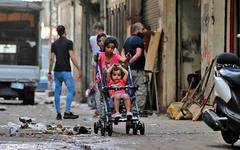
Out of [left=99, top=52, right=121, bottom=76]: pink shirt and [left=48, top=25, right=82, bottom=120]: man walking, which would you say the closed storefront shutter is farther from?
[left=99, top=52, right=121, bottom=76]: pink shirt

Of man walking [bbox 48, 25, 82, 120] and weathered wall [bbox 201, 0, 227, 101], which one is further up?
weathered wall [bbox 201, 0, 227, 101]

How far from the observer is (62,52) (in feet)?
43.8

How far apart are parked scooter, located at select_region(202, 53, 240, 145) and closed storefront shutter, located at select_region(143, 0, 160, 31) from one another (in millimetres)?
8098

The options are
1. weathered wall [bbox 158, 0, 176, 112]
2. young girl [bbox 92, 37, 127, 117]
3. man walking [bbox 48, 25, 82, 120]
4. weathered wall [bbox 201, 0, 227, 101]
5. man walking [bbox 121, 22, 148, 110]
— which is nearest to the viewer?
young girl [bbox 92, 37, 127, 117]

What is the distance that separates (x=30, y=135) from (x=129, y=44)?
446 centimetres

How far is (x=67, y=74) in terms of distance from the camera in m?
13.2

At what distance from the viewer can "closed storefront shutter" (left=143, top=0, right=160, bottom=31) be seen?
1586 cm

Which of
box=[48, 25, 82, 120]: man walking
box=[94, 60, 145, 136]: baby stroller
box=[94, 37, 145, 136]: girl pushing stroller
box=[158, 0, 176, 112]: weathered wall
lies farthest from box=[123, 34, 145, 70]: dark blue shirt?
box=[94, 60, 145, 136]: baby stroller

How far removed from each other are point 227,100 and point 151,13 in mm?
9374

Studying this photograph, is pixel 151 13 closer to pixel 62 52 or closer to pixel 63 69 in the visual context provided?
pixel 62 52

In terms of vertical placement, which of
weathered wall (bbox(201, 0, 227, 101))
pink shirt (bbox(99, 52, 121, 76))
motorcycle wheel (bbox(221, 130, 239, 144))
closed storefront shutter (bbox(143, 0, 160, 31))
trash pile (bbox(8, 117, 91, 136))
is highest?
→ closed storefront shutter (bbox(143, 0, 160, 31))

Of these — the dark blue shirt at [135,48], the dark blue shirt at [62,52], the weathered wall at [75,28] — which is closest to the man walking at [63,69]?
the dark blue shirt at [62,52]

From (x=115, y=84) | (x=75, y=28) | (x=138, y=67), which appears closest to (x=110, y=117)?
(x=115, y=84)

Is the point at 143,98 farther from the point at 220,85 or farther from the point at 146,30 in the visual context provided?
the point at 220,85
